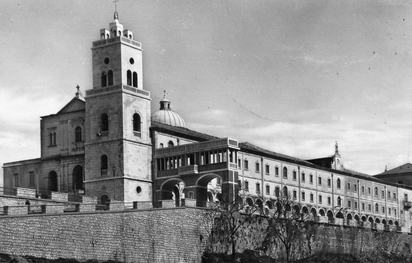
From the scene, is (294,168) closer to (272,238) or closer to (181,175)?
(181,175)

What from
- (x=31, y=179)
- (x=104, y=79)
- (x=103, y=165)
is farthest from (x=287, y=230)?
(x=31, y=179)

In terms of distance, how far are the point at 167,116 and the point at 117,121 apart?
84.3 ft

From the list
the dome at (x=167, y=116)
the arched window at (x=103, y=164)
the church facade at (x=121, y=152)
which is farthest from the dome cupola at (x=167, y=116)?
the arched window at (x=103, y=164)

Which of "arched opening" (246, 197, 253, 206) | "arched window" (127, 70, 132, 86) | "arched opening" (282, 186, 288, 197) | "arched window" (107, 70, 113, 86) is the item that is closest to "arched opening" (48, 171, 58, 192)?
"arched window" (107, 70, 113, 86)

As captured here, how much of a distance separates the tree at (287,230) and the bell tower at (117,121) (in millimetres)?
14813

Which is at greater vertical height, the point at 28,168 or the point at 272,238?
the point at 28,168

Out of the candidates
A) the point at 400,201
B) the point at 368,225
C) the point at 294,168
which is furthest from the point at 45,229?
the point at 400,201

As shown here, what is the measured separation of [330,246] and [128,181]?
67.7 ft

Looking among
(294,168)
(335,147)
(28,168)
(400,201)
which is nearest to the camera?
(28,168)

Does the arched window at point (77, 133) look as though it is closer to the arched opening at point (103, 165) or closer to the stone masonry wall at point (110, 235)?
the arched opening at point (103, 165)

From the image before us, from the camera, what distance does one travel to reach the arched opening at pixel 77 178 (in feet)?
311

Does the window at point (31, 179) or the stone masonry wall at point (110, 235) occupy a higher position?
the window at point (31, 179)

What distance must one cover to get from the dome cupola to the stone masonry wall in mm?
43638

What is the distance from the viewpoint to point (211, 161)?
313 ft
